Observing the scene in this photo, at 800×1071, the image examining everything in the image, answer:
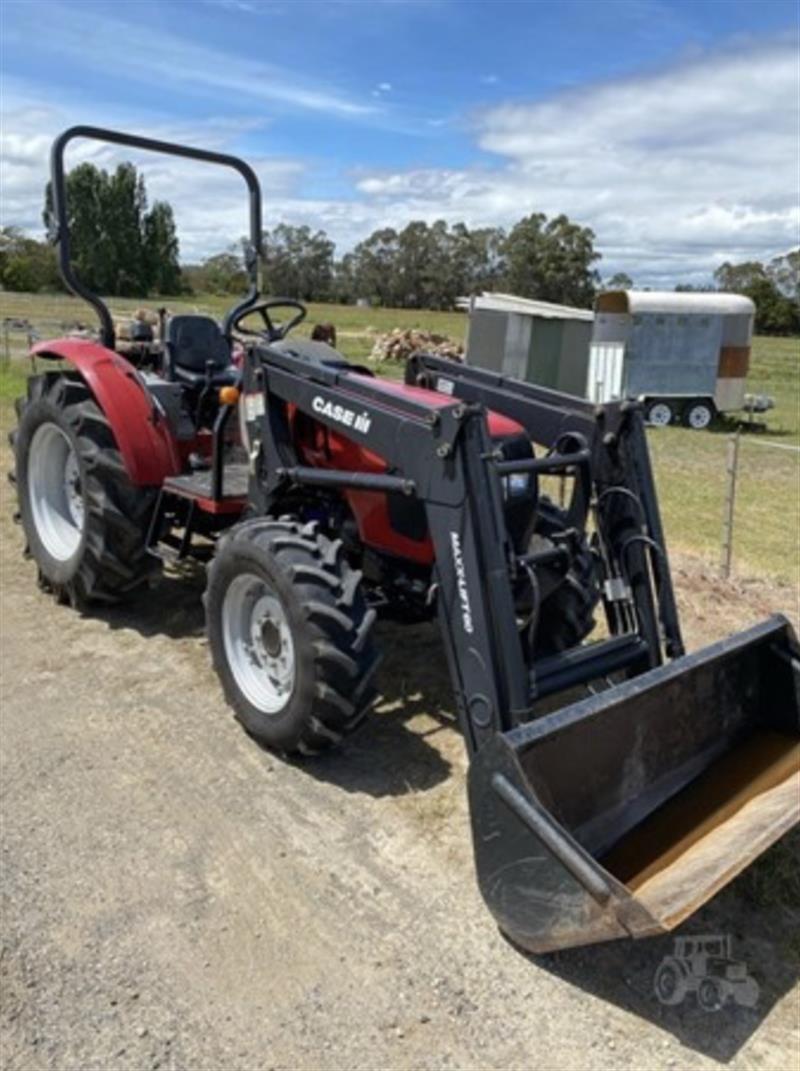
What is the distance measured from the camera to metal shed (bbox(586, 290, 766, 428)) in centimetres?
1833

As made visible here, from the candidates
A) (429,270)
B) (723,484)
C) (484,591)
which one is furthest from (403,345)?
(429,270)

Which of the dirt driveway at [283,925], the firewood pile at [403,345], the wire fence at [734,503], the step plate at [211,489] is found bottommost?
the dirt driveway at [283,925]

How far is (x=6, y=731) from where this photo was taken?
4172 millimetres

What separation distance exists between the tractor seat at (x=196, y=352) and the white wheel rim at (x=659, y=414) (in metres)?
14.0

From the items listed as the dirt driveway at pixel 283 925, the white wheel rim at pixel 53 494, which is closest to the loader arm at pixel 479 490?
the dirt driveway at pixel 283 925

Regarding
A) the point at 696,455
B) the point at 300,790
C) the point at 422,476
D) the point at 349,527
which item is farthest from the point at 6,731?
the point at 696,455

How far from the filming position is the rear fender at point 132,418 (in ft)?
16.6

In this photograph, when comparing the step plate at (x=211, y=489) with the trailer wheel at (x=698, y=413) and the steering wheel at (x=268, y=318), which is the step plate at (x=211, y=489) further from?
the trailer wheel at (x=698, y=413)

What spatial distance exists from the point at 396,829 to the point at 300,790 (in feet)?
1.48

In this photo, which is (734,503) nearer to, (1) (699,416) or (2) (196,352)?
(2) (196,352)

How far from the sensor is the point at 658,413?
60.8ft

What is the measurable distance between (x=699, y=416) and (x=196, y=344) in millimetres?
15031

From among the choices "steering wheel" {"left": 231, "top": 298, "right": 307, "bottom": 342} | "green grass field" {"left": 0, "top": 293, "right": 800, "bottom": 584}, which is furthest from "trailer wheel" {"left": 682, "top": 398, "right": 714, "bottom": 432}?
"steering wheel" {"left": 231, "top": 298, "right": 307, "bottom": 342}

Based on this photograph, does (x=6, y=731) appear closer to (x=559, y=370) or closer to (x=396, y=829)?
(x=396, y=829)
